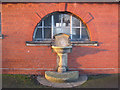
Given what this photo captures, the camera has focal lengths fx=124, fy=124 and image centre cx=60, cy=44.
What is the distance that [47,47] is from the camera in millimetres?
5586

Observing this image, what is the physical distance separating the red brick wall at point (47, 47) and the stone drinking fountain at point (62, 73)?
1.25ft

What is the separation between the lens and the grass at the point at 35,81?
4.66 meters

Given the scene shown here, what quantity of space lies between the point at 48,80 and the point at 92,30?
9.48ft

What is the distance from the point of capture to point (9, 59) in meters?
5.66

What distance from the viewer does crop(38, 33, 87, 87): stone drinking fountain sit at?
496cm

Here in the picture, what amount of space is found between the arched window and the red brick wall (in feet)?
1.07

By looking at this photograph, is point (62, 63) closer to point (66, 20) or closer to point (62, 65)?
point (62, 65)

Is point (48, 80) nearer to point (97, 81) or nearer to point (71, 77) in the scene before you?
point (71, 77)

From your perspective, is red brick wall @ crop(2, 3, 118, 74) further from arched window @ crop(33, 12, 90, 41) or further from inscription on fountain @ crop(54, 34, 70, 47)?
inscription on fountain @ crop(54, 34, 70, 47)

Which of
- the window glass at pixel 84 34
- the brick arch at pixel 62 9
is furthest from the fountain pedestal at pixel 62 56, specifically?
the brick arch at pixel 62 9

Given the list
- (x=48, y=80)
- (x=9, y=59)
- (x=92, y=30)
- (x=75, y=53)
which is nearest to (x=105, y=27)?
(x=92, y=30)

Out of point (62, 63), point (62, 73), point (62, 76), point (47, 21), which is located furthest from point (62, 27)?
point (62, 76)

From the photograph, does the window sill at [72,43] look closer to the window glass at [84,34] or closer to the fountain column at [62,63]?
the window glass at [84,34]

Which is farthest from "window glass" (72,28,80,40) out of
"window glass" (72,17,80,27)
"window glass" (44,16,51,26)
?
"window glass" (44,16,51,26)
